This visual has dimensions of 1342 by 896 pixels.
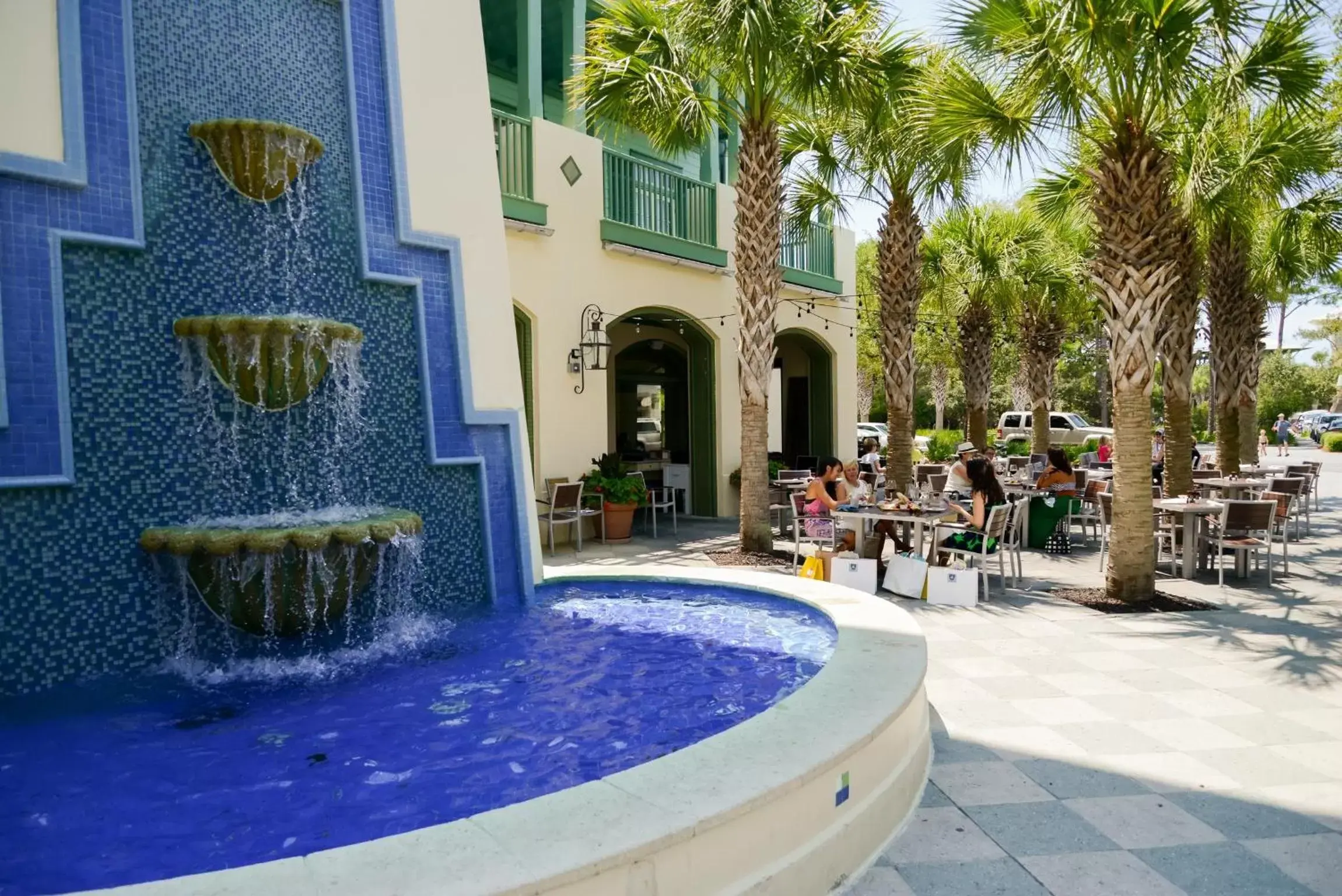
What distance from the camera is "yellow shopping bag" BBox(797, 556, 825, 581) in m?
8.21

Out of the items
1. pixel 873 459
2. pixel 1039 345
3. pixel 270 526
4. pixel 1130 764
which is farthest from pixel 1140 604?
pixel 1039 345

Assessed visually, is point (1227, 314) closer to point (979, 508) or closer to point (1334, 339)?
point (979, 508)

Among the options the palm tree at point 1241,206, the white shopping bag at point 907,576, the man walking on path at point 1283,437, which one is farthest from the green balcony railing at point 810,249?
the man walking on path at point 1283,437

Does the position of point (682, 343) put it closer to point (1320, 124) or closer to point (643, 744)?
point (1320, 124)

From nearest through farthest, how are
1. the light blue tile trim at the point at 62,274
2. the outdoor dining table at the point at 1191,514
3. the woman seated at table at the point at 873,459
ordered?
the light blue tile trim at the point at 62,274 → the outdoor dining table at the point at 1191,514 → the woman seated at table at the point at 873,459

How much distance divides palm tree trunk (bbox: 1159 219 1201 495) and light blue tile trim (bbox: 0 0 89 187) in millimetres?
12115

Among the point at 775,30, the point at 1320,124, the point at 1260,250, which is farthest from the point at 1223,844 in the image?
the point at 1260,250

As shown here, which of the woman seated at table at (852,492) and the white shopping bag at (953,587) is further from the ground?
the woman seated at table at (852,492)

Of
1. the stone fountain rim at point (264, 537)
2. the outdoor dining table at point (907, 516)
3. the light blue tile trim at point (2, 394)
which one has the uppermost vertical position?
the light blue tile trim at point (2, 394)

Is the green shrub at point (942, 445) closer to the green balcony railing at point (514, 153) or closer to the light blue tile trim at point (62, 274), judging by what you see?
the green balcony railing at point (514, 153)

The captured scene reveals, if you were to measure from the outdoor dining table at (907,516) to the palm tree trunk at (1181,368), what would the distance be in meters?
5.01

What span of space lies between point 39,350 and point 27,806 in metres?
2.62

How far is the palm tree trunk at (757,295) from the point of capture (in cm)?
1064

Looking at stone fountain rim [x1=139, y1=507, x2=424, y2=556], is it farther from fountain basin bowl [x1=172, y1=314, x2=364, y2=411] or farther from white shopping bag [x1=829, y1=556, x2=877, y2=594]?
white shopping bag [x1=829, y1=556, x2=877, y2=594]
